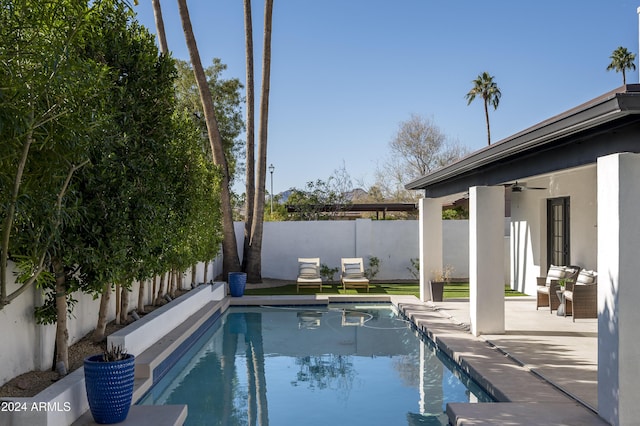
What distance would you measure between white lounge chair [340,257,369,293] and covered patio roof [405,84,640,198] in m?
7.61

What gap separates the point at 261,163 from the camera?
61.3ft

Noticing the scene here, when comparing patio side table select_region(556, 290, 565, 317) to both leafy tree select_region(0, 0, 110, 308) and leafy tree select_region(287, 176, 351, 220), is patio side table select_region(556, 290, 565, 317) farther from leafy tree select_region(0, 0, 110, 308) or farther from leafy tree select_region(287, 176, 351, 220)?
leafy tree select_region(287, 176, 351, 220)

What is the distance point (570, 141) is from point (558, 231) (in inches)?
352

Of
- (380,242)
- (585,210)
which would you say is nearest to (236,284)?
(380,242)

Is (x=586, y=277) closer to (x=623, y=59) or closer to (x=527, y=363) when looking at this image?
(x=527, y=363)

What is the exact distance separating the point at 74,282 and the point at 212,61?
21188 millimetres

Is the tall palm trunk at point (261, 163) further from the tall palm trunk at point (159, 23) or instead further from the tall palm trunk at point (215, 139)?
the tall palm trunk at point (159, 23)

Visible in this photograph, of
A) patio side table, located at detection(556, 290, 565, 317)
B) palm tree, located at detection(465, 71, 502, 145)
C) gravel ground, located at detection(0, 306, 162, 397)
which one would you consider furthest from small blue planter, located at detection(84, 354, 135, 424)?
palm tree, located at detection(465, 71, 502, 145)

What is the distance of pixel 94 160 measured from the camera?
22.1ft

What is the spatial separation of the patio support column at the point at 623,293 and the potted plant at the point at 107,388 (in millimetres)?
4900

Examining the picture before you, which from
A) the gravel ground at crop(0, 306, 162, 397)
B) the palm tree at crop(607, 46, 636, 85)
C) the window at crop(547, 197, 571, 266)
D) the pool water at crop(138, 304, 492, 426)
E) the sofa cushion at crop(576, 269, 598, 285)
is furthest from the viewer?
the palm tree at crop(607, 46, 636, 85)

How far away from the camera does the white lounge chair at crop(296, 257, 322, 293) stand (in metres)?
17.3

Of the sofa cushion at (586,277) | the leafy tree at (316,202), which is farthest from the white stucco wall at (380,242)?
the sofa cushion at (586,277)

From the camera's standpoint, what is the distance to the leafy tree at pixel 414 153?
1455 inches
